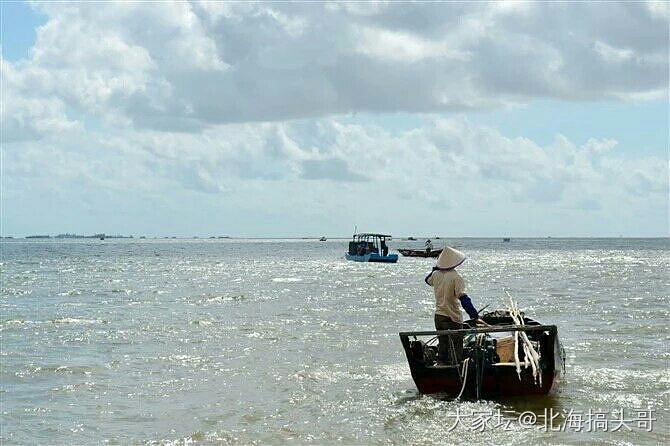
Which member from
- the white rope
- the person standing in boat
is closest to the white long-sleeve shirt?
the person standing in boat

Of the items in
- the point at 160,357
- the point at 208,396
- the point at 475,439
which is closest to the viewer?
the point at 475,439

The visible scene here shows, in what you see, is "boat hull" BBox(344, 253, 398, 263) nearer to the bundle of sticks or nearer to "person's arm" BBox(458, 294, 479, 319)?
the bundle of sticks

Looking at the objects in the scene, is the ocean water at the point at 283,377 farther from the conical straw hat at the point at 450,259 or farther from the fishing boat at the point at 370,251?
the fishing boat at the point at 370,251

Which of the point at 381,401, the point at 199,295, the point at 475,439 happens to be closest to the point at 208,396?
the point at 381,401

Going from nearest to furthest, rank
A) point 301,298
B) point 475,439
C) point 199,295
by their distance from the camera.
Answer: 1. point 475,439
2. point 301,298
3. point 199,295

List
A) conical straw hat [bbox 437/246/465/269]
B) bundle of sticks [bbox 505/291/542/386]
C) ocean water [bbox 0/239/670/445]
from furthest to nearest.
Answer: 1. conical straw hat [bbox 437/246/465/269]
2. bundle of sticks [bbox 505/291/542/386]
3. ocean water [bbox 0/239/670/445]

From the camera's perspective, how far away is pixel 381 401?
13312 mm

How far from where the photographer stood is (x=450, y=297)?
1319 cm

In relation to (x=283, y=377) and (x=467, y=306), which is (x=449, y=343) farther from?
(x=283, y=377)

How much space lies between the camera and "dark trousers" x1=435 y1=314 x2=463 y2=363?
12914 mm

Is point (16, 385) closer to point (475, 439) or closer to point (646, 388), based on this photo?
point (475, 439)

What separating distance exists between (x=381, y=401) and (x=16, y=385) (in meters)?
7.42

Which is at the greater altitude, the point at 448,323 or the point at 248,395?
the point at 448,323

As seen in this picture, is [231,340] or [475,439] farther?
[231,340]
